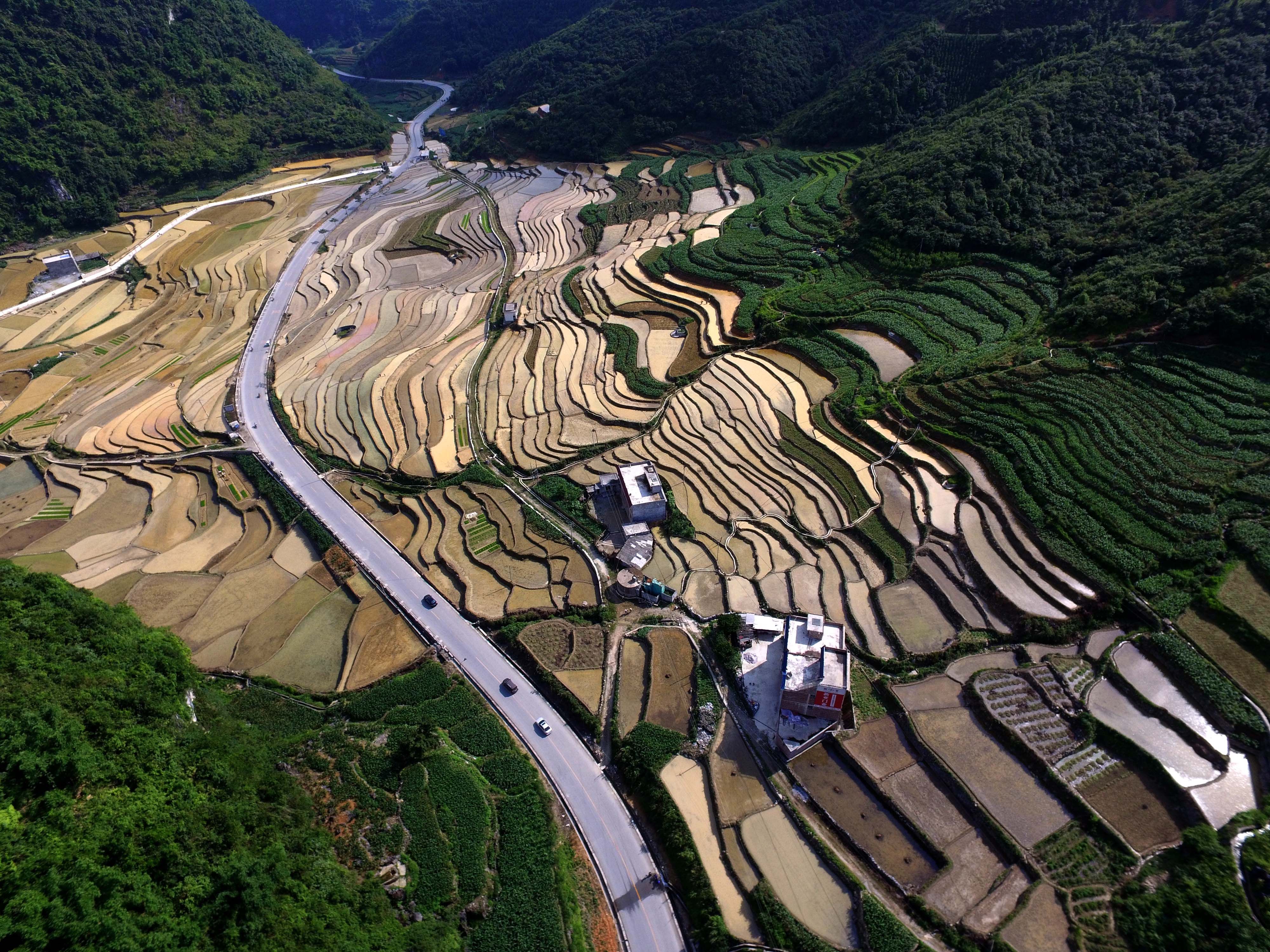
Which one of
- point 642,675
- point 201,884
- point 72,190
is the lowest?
point 642,675

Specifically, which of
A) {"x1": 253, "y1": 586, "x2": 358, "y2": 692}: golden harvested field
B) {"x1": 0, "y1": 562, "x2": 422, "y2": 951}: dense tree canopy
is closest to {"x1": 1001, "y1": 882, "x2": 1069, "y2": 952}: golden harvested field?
{"x1": 0, "y1": 562, "x2": 422, "y2": 951}: dense tree canopy

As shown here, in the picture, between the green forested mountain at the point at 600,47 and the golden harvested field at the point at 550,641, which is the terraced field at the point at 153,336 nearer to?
the golden harvested field at the point at 550,641

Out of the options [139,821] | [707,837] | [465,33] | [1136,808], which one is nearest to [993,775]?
[1136,808]

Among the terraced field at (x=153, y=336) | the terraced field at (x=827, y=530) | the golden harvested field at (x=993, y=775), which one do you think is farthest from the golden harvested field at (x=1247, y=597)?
the terraced field at (x=153, y=336)

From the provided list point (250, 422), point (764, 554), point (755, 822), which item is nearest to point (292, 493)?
point (250, 422)

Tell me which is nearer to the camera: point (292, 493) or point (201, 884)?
point (201, 884)

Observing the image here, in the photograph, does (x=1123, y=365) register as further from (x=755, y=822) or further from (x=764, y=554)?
(x=755, y=822)

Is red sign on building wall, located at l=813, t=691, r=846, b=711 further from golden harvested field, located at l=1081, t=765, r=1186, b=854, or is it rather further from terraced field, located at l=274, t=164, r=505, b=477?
terraced field, located at l=274, t=164, r=505, b=477
